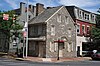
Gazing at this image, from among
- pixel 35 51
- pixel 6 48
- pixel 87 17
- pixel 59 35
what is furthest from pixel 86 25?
pixel 6 48

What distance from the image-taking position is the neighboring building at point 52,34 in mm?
40438

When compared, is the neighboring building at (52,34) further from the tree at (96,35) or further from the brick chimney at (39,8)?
the tree at (96,35)

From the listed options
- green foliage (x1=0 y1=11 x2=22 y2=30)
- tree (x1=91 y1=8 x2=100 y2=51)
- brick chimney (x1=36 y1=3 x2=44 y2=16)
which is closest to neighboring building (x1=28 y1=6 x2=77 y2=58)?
brick chimney (x1=36 y1=3 x2=44 y2=16)

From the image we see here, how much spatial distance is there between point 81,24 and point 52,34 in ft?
32.8

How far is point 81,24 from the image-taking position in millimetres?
49062

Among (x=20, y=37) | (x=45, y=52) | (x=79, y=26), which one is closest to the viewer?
(x=45, y=52)

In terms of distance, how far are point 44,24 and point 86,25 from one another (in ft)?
42.7

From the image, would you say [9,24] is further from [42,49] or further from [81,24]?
[81,24]

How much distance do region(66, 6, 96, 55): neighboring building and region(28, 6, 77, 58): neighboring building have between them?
9.57 feet

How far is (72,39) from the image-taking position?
4509 centimetres

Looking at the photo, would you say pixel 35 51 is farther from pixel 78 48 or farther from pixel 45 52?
pixel 78 48

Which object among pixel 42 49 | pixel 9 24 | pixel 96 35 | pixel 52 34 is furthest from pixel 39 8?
pixel 96 35

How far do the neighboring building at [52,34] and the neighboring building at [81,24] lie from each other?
2916 millimetres

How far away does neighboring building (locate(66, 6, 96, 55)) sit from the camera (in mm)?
47938
